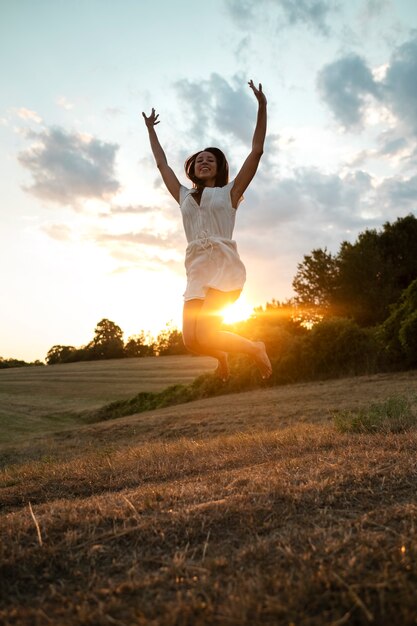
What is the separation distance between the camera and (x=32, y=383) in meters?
37.5

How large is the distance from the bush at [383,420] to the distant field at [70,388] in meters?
13.6

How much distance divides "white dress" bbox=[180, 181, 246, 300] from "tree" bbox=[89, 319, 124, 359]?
2393 inches

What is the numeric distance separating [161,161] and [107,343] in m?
61.5

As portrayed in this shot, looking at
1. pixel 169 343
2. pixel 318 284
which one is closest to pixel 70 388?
pixel 318 284

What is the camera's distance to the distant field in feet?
72.3

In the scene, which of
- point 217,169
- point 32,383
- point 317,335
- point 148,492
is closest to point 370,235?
point 317,335

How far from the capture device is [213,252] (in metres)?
5.16

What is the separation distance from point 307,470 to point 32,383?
36638 mm

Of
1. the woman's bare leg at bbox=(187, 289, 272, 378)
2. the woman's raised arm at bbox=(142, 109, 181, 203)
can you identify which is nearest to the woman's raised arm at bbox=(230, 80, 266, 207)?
the woman's raised arm at bbox=(142, 109, 181, 203)

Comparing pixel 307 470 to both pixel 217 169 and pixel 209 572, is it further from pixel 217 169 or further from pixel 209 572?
pixel 217 169

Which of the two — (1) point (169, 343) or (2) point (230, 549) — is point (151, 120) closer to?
(2) point (230, 549)

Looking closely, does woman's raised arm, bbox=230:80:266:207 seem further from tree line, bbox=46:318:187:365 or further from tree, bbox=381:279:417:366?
tree line, bbox=46:318:187:365

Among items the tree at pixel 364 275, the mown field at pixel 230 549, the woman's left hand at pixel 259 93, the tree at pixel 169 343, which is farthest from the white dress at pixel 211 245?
the tree at pixel 169 343

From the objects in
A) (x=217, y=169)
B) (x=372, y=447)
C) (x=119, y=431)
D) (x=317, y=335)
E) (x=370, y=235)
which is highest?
(x=370, y=235)
